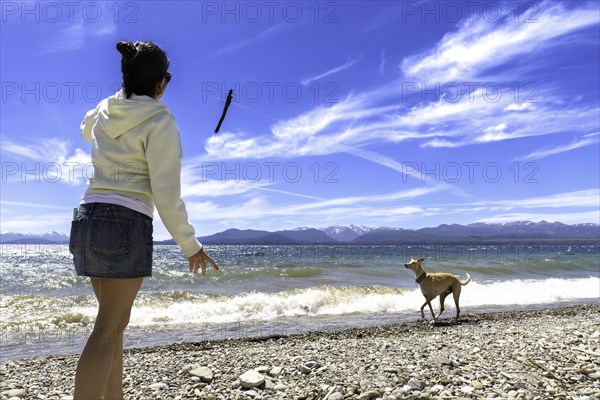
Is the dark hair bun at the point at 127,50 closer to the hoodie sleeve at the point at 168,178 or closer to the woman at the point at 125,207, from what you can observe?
the woman at the point at 125,207

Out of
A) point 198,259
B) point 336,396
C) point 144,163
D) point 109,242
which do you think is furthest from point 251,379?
point 144,163

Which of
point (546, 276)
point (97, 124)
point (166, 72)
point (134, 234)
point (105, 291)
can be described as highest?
point (166, 72)

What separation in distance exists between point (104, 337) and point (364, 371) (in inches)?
132

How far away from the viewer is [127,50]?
2498mm

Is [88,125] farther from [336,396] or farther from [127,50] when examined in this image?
[336,396]

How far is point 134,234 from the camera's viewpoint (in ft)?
7.66

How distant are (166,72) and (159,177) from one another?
0.69 meters

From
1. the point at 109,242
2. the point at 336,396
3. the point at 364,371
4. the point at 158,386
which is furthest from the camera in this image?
the point at 364,371

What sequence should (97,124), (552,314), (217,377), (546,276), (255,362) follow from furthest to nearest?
(546,276) < (552,314) < (255,362) < (217,377) < (97,124)

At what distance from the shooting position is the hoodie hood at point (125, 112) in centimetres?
244

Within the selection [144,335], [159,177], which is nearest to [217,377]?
[159,177]

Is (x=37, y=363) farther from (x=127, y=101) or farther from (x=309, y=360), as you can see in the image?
(x=127, y=101)

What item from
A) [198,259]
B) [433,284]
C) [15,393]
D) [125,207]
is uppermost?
[125,207]

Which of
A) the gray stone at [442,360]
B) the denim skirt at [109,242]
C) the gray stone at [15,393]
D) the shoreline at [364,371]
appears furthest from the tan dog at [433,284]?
the denim skirt at [109,242]
